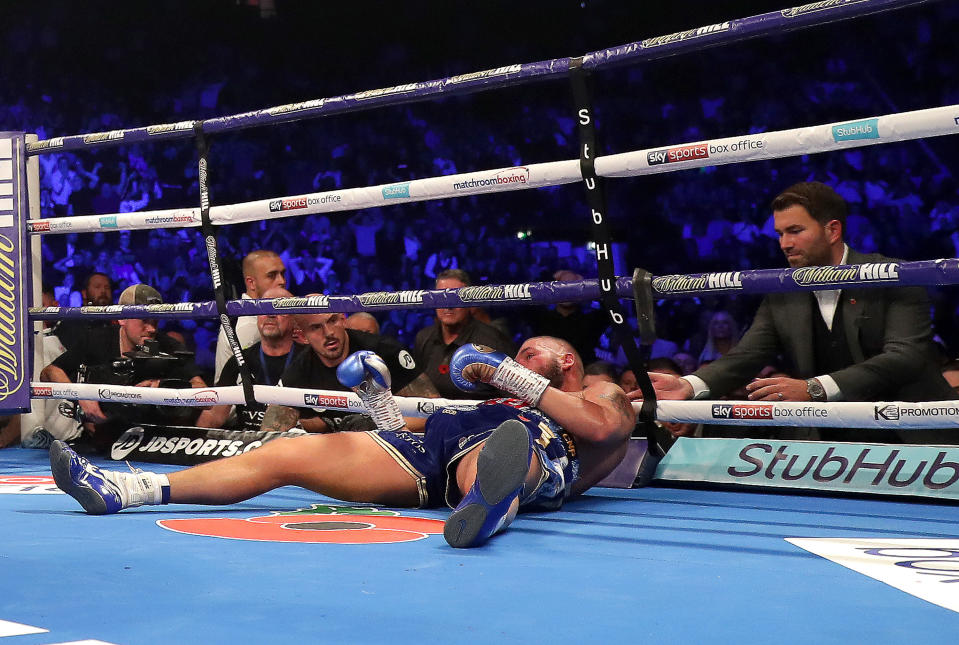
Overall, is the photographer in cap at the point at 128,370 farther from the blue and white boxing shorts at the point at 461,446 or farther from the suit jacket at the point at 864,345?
the suit jacket at the point at 864,345

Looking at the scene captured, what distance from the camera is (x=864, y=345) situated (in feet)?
9.21

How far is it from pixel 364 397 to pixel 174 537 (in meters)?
0.75

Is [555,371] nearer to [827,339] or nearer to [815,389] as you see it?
[815,389]

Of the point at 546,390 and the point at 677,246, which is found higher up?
the point at 677,246

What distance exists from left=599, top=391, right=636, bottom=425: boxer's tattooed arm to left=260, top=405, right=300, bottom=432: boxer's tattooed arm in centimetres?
165

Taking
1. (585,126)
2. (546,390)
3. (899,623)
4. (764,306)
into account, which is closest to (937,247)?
(764,306)

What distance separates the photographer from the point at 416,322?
641 centimetres

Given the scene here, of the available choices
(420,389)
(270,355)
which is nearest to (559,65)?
(420,389)

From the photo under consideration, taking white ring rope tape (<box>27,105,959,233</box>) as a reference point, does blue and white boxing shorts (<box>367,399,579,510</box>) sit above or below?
below

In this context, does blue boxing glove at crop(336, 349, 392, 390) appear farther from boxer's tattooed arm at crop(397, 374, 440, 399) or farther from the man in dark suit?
boxer's tattooed arm at crop(397, 374, 440, 399)

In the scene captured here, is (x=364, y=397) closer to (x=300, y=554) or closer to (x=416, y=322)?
(x=300, y=554)

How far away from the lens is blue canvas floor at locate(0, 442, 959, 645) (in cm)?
128

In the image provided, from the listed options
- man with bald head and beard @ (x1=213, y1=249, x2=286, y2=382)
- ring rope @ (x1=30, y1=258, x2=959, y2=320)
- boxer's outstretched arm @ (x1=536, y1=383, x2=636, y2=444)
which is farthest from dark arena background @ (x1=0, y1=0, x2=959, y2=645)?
man with bald head and beard @ (x1=213, y1=249, x2=286, y2=382)

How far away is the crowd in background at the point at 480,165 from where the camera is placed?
5699 millimetres
